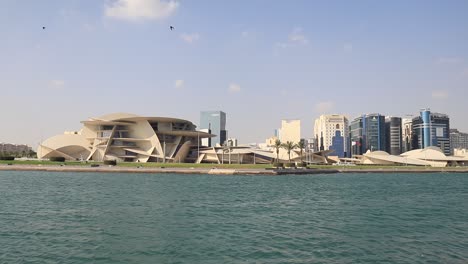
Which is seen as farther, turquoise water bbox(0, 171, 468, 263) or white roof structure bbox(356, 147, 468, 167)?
white roof structure bbox(356, 147, 468, 167)

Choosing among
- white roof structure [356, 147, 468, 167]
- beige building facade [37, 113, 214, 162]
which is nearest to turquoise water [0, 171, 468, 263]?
beige building facade [37, 113, 214, 162]

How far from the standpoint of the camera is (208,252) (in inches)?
632

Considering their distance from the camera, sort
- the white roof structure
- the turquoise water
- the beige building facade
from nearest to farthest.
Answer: the turquoise water < the beige building facade < the white roof structure

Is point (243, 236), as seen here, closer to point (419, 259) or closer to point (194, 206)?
point (419, 259)

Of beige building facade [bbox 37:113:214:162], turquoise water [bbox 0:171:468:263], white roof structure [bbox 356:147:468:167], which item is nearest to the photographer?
turquoise water [bbox 0:171:468:263]

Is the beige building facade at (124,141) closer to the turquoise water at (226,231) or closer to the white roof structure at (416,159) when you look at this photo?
the white roof structure at (416,159)

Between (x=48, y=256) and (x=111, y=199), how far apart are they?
61.3 ft

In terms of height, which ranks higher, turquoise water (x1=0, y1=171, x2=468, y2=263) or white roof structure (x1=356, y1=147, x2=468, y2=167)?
white roof structure (x1=356, y1=147, x2=468, y2=167)

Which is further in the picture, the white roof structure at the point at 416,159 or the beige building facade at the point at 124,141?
the white roof structure at the point at 416,159

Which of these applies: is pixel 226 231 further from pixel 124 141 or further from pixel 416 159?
pixel 416 159

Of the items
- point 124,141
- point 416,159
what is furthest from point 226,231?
point 416,159

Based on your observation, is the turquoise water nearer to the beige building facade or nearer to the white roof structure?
the beige building facade

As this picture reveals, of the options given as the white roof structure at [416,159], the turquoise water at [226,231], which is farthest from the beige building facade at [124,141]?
the turquoise water at [226,231]

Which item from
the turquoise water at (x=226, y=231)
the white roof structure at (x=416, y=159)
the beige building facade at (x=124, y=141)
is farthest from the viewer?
the white roof structure at (x=416, y=159)
